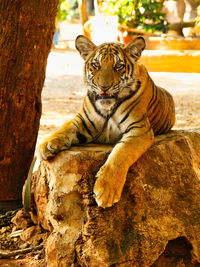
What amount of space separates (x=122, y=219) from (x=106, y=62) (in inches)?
43.8

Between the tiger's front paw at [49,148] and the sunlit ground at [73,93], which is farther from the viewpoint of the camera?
the sunlit ground at [73,93]

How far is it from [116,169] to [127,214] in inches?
13.4

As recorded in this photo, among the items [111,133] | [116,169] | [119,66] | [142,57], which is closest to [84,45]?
[119,66]

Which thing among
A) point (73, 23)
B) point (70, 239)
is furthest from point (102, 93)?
point (73, 23)

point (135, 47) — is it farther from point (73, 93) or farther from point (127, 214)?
point (73, 93)

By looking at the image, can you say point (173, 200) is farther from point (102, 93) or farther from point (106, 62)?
point (106, 62)

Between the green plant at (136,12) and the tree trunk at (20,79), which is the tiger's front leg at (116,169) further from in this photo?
→ the green plant at (136,12)

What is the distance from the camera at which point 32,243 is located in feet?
10.3

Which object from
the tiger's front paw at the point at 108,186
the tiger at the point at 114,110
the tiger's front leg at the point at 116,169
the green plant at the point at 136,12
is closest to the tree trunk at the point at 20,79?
the tiger at the point at 114,110

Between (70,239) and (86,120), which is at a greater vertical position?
(86,120)

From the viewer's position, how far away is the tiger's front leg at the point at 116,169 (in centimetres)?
242

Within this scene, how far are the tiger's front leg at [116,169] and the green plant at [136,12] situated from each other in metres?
13.1

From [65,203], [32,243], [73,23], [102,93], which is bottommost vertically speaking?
[73,23]

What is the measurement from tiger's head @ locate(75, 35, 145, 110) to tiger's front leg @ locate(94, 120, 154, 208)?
1.19 ft
